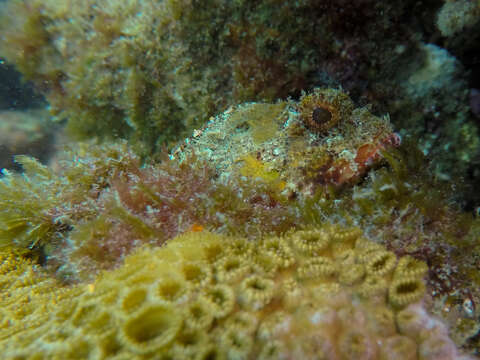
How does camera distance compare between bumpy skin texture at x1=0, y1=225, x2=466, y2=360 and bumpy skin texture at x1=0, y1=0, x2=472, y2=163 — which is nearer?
bumpy skin texture at x1=0, y1=225, x2=466, y2=360

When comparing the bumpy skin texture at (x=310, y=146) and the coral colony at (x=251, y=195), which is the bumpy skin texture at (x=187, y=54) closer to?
the coral colony at (x=251, y=195)

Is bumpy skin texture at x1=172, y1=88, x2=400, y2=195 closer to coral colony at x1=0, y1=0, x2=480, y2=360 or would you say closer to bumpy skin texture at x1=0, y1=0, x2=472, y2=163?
coral colony at x1=0, y1=0, x2=480, y2=360

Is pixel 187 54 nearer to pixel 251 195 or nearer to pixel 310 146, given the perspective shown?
pixel 310 146

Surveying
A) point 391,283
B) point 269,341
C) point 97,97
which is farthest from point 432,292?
point 97,97

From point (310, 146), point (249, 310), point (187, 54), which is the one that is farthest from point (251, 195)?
point (187, 54)

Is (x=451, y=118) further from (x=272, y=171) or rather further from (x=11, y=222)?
(x=11, y=222)

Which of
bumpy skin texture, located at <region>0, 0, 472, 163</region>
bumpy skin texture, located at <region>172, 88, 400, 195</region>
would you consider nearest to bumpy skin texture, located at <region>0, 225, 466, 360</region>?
bumpy skin texture, located at <region>172, 88, 400, 195</region>
